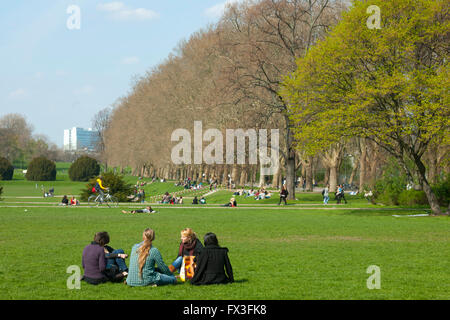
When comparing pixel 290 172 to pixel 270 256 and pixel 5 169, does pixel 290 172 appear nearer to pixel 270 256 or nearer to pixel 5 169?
pixel 270 256

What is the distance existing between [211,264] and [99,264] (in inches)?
84.1

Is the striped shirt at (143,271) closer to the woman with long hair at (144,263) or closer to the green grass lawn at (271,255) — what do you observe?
the woman with long hair at (144,263)

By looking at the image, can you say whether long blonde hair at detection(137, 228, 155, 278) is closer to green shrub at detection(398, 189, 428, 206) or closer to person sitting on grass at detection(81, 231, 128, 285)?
person sitting on grass at detection(81, 231, 128, 285)

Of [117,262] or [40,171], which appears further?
[40,171]

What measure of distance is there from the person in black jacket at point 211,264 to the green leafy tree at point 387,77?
807 inches

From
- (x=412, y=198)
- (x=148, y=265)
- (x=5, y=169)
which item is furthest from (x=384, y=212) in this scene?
(x=5, y=169)

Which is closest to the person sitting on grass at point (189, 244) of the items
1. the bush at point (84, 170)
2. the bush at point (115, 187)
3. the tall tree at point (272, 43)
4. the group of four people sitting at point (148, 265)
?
the group of four people sitting at point (148, 265)

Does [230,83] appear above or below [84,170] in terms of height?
above

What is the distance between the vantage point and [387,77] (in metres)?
30.2

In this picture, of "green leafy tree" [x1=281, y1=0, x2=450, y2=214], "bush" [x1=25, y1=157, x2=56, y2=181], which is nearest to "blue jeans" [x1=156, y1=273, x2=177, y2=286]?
"green leafy tree" [x1=281, y1=0, x2=450, y2=214]

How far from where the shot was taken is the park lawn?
1074 centimetres
